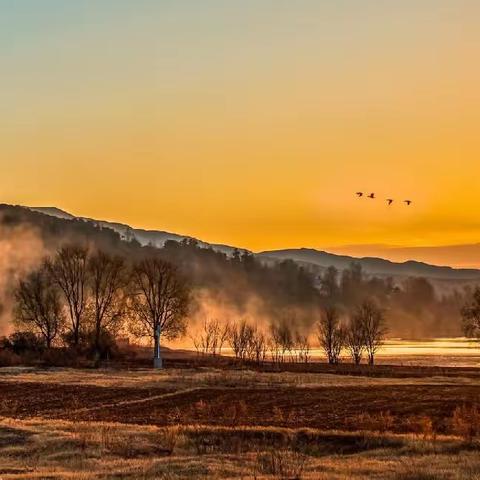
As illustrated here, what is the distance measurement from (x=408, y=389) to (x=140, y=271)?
71098mm

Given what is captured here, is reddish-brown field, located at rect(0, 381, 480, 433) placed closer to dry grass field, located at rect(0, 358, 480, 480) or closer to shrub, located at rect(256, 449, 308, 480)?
dry grass field, located at rect(0, 358, 480, 480)

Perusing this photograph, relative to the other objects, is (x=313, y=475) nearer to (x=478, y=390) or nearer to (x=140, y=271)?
(x=478, y=390)

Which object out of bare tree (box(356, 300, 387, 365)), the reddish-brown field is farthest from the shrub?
bare tree (box(356, 300, 387, 365))

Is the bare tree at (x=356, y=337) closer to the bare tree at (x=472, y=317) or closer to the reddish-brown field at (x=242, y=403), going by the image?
the bare tree at (x=472, y=317)

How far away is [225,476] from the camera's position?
26906 mm

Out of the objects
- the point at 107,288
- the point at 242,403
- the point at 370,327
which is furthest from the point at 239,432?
the point at 370,327

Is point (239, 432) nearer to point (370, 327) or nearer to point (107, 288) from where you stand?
point (107, 288)

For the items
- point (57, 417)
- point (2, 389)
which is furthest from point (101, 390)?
point (57, 417)

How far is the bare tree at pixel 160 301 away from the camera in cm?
12988

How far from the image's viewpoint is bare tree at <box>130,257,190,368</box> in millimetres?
129875

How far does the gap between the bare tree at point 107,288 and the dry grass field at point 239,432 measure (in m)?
56.5

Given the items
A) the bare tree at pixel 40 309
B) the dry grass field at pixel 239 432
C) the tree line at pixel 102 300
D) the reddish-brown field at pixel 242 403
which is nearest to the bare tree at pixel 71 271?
the tree line at pixel 102 300

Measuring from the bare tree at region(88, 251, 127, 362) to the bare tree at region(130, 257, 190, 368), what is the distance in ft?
8.75

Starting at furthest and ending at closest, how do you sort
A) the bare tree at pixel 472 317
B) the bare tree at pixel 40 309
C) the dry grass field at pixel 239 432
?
the bare tree at pixel 40 309
the bare tree at pixel 472 317
the dry grass field at pixel 239 432
